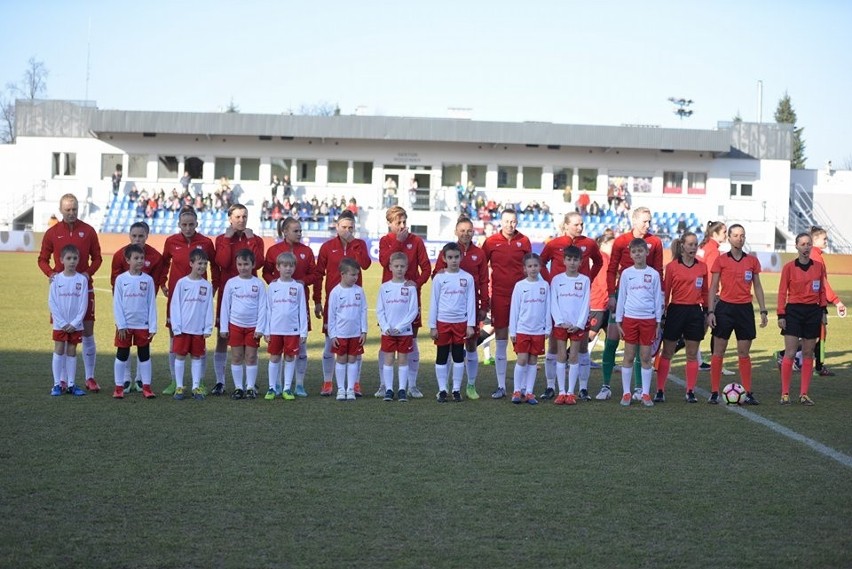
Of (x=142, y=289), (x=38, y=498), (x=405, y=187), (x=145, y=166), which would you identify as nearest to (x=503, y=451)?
(x=38, y=498)

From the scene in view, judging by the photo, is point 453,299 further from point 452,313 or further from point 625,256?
point 625,256

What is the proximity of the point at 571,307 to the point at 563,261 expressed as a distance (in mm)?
→ 762

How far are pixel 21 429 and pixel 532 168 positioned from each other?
47.3 m

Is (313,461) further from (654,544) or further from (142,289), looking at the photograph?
(142,289)

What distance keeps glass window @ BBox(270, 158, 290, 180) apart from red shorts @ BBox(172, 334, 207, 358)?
44120mm

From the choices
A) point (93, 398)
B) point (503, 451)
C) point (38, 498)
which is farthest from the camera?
point (93, 398)

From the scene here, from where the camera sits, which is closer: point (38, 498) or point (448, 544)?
point (448, 544)

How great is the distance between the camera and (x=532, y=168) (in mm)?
54469

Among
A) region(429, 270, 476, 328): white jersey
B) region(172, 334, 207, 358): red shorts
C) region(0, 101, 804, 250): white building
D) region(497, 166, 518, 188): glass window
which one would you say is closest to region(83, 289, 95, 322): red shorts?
region(172, 334, 207, 358): red shorts

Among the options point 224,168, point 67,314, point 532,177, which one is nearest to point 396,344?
point 67,314

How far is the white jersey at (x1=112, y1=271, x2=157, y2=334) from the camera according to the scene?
34.1ft

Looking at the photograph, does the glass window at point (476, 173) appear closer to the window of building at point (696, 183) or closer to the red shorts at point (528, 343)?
the window of building at point (696, 183)

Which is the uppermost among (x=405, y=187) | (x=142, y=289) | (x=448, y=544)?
(x=405, y=187)

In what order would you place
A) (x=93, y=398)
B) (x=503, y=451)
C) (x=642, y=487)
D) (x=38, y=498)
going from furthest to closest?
1. (x=93, y=398)
2. (x=503, y=451)
3. (x=642, y=487)
4. (x=38, y=498)
